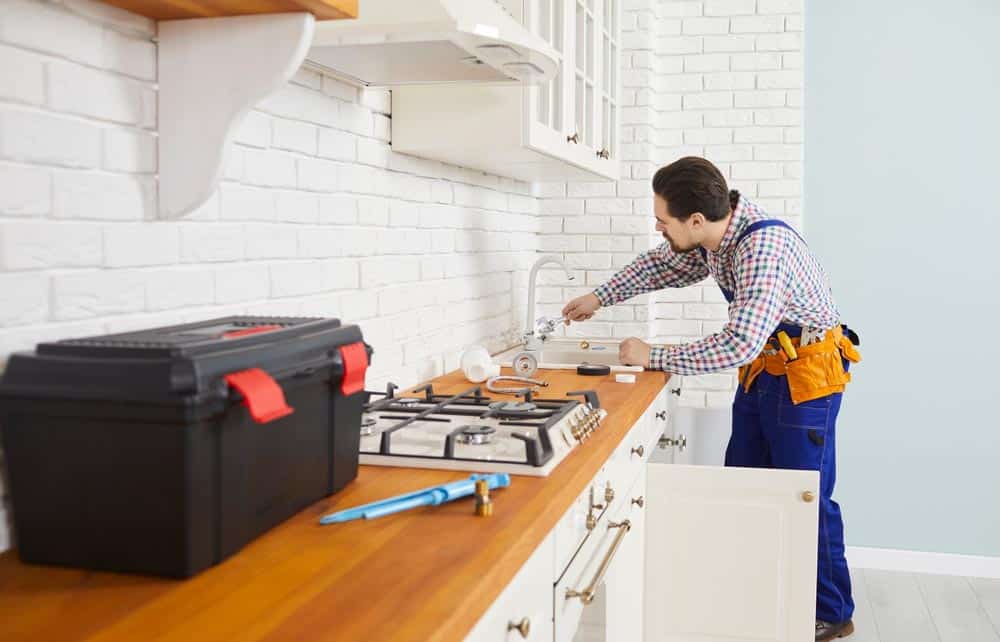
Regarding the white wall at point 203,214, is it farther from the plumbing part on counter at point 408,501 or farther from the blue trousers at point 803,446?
the blue trousers at point 803,446

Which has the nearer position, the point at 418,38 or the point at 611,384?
the point at 418,38

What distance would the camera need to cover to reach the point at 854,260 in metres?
4.29

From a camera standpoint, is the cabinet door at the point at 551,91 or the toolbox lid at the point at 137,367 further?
the cabinet door at the point at 551,91

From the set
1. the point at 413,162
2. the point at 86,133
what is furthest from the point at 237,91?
the point at 413,162

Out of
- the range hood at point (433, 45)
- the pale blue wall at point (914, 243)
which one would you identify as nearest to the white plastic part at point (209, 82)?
the range hood at point (433, 45)

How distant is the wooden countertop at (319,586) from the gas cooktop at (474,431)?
19cm

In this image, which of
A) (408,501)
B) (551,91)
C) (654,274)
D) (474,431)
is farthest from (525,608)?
(654,274)

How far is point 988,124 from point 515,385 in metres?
Answer: 2.59

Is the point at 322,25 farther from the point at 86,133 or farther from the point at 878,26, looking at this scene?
the point at 878,26

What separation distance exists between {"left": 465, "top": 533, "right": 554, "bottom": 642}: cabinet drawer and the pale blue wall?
3153 mm

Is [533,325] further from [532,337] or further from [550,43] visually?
[550,43]

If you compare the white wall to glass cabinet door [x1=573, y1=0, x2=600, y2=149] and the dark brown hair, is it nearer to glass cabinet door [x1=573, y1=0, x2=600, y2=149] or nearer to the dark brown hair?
glass cabinet door [x1=573, y1=0, x2=600, y2=149]

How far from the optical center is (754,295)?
9.78 ft

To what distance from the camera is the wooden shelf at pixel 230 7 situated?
4.41ft
